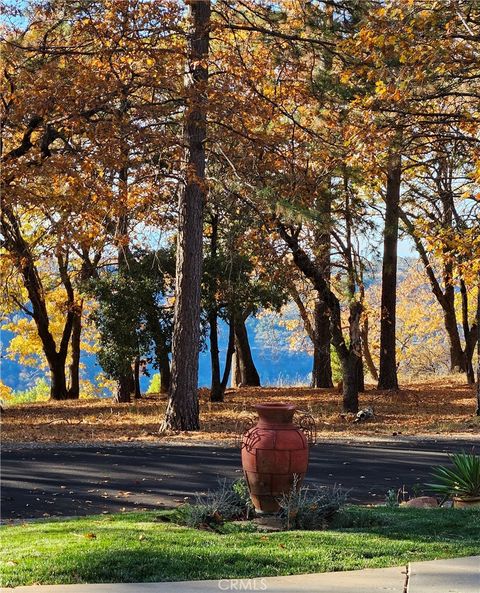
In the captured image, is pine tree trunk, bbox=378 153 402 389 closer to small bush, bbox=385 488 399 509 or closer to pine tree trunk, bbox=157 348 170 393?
pine tree trunk, bbox=157 348 170 393

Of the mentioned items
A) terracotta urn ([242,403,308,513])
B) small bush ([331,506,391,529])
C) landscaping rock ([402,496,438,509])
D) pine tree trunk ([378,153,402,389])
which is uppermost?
pine tree trunk ([378,153,402,389])

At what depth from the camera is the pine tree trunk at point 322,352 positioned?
28994 mm

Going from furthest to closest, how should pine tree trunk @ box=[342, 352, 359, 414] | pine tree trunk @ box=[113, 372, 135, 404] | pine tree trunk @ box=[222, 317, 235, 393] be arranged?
pine tree trunk @ box=[113, 372, 135, 404], pine tree trunk @ box=[222, 317, 235, 393], pine tree trunk @ box=[342, 352, 359, 414]

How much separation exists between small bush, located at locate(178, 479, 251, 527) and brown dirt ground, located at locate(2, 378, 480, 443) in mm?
6101

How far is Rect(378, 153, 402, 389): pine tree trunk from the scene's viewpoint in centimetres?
2548

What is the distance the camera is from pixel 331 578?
5.84 m

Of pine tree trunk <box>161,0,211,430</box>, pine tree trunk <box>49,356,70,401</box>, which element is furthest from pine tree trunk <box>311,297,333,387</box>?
pine tree trunk <box>161,0,211,430</box>

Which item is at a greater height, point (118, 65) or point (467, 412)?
point (118, 65)

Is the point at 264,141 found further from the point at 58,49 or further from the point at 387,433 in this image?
the point at 387,433

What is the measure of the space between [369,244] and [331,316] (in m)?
2.39

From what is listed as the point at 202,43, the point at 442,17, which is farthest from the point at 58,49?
the point at 442,17

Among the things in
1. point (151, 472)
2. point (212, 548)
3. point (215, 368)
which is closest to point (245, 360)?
point (215, 368)

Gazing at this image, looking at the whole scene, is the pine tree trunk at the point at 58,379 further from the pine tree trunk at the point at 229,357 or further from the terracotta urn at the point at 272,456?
the terracotta urn at the point at 272,456

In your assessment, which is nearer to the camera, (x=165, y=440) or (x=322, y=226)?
(x=165, y=440)
